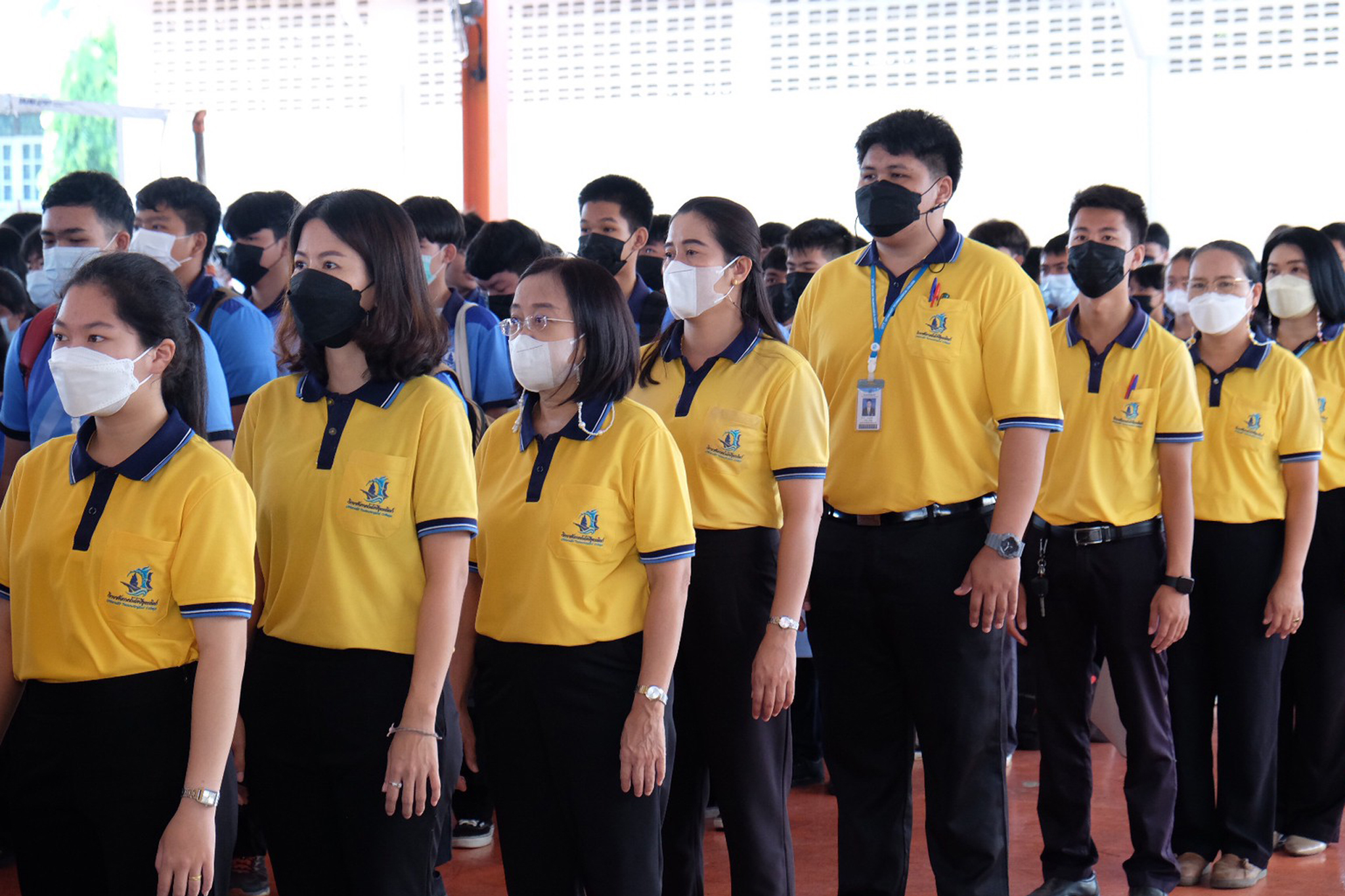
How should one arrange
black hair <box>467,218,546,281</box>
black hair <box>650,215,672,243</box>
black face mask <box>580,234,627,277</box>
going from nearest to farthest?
black face mask <box>580,234,627,277</box>
black hair <box>467,218,546,281</box>
black hair <box>650,215,672,243</box>

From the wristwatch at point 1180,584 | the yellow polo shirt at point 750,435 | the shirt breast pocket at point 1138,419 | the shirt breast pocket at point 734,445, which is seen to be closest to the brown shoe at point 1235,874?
the wristwatch at point 1180,584

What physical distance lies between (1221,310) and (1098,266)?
459mm

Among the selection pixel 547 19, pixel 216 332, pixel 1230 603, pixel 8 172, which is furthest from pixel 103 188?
pixel 547 19

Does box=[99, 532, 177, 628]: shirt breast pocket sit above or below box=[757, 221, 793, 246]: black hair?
below

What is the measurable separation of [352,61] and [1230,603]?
834 centimetres

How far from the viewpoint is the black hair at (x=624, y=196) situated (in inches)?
156

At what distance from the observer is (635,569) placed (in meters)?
2.28

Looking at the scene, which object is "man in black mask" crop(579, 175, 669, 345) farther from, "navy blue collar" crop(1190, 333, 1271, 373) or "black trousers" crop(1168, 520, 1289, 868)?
"black trousers" crop(1168, 520, 1289, 868)

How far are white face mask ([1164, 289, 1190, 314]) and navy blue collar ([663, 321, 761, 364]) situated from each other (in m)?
2.85

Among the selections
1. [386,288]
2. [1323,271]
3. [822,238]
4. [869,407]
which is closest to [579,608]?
[386,288]

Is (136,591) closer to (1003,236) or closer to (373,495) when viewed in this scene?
(373,495)

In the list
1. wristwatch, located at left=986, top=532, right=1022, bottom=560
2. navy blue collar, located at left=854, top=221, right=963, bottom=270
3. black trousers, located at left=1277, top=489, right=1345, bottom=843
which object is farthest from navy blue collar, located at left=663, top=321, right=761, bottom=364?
black trousers, located at left=1277, top=489, right=1345, bottom=843

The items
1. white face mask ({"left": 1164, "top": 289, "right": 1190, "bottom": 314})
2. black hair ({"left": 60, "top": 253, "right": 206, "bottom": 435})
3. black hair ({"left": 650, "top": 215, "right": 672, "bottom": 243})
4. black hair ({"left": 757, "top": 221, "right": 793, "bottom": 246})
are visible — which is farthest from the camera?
black hair ({"left": 757, "top": 221, "right": 793, "bottom": 246})

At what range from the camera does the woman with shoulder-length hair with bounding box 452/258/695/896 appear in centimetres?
219
